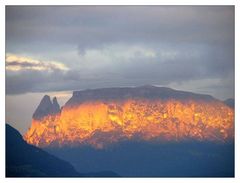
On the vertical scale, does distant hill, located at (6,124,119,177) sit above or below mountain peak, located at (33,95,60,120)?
below

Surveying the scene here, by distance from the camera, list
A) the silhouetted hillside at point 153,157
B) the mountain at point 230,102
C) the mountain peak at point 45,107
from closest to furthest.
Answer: the mountain at point 230,102 < the silhouetted hillside at point 153,157 < the mountain peak at point 45,107

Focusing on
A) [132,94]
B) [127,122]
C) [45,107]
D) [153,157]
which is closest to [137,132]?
[127,122]

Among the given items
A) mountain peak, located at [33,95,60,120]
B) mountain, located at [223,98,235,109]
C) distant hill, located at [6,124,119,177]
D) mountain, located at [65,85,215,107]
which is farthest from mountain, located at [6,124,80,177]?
mountain, located at [223,98,235,109]

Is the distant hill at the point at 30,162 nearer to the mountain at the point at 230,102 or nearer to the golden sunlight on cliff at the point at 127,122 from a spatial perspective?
the golden sunlight on cliff at the point at 127,122

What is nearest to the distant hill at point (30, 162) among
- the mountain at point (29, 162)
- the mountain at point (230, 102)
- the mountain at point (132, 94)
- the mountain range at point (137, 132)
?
the mountain at point (29, 162)

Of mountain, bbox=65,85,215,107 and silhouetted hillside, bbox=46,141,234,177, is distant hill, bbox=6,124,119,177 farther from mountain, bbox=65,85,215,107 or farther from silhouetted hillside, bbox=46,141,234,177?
mountain, bbox=65,85,215,107
